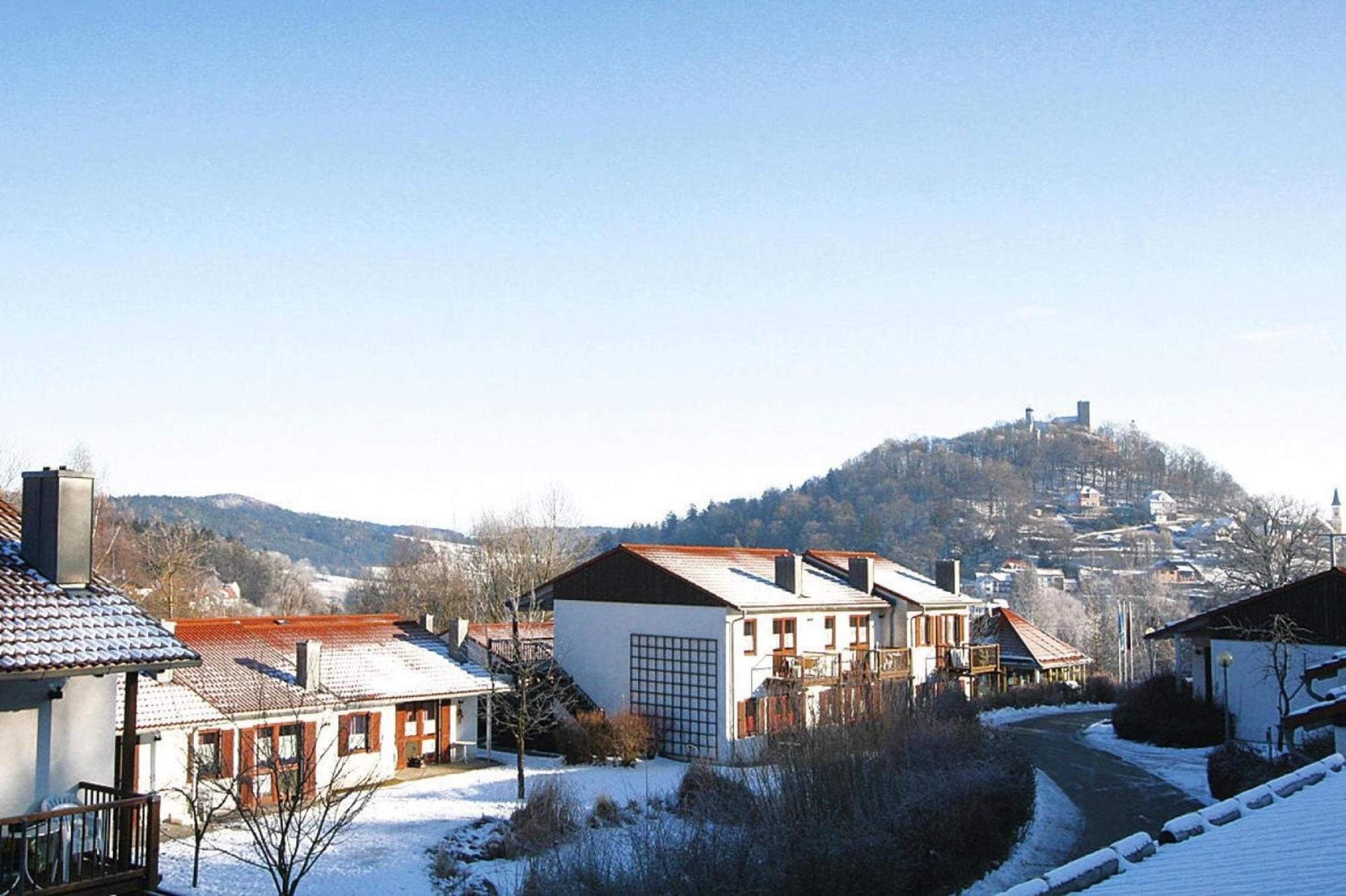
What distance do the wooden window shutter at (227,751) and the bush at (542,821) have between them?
23.1 feet

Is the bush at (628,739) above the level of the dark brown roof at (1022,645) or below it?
below

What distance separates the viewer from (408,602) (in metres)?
75.1

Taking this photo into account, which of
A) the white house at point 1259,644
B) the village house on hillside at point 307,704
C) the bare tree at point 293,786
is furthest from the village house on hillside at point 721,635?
the bare tree at point 293,786

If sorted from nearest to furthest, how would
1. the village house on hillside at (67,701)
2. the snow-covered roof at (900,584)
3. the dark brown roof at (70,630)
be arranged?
the village house on hillside at (67,701) < the dark brown roof at (70,630) < the snow-covered roof at (900,584)

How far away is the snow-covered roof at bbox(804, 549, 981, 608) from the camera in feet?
141

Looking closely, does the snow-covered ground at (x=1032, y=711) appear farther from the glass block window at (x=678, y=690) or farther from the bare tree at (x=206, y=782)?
the bare tree at (x=206, y=782)

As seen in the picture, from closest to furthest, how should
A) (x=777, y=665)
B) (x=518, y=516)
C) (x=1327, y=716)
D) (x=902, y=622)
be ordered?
(x=1327, y=716) → (x=777, y=665) → (x=902, y=622) → (x=518, y=516)

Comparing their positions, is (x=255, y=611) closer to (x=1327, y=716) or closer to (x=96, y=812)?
(x=96, y=812)

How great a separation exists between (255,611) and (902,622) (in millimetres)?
64536

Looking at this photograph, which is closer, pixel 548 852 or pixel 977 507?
pixel 548 852

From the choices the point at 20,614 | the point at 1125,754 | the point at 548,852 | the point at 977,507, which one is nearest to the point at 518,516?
the point at 1125,754

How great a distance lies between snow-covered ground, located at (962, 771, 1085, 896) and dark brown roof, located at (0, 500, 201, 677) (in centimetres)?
1400

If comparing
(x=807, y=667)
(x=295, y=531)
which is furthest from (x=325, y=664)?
(x=295, y=531)

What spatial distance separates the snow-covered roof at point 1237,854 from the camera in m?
7.68
